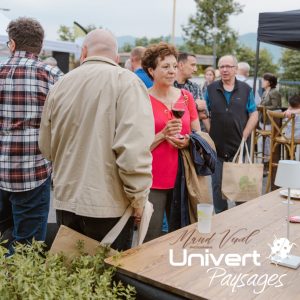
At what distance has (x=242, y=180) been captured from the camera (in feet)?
11.2

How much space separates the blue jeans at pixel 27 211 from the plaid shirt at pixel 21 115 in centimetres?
7

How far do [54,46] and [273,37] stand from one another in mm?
4594

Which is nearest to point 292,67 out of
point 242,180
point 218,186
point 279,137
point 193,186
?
point 279,137

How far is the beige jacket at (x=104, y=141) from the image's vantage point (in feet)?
6.53

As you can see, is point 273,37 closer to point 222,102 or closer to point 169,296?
point 222,102

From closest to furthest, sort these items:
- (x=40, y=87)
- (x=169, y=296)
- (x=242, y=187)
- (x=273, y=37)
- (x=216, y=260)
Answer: (x=169, y=296) < (x=216, y=260) < (x=40, y=87) < (x=242, y=187) < (x=273, y=37)

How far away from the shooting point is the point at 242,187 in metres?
3.41

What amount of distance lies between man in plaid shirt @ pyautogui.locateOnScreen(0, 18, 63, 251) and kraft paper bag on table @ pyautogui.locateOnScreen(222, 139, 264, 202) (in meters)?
1.37

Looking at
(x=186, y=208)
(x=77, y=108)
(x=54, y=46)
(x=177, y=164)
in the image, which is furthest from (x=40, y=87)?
(x=54, y=46)

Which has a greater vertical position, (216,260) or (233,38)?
(233,38)

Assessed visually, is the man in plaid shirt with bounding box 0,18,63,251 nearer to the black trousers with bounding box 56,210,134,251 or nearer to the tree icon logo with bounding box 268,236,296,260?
the black trousers with bounding box 56,210,134,251

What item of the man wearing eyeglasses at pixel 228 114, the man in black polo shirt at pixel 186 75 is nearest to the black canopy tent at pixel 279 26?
the man wearing eyeglasses at pixel 228 114

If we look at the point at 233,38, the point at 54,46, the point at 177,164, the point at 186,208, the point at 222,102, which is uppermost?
the point at 233,38

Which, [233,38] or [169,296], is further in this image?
[233,38]
